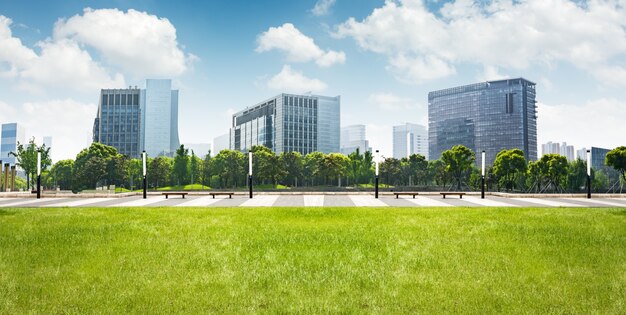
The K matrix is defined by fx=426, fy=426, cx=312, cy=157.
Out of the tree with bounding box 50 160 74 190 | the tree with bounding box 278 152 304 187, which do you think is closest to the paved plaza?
the tree with bounding box 278 152 304 187

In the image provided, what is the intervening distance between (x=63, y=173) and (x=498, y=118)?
16497 centimetres

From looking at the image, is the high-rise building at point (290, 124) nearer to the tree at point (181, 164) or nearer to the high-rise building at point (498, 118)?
the high-rise building at point (498, 118)

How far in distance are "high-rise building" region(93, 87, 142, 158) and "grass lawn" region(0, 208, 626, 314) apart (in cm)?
19102

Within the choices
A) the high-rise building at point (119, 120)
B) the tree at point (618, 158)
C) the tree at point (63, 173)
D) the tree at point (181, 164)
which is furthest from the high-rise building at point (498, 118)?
the tree at point (63, 173)

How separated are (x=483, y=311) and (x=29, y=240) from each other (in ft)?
31.7

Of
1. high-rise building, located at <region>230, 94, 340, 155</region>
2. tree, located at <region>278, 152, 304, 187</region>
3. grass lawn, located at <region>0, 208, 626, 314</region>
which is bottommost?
grass lawn, located at <region>0, 208, 626, 314</region>

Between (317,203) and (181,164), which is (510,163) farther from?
(181,164)

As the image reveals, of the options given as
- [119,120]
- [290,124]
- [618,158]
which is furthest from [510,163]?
[119,120]

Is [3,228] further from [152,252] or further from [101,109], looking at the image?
[101,109]

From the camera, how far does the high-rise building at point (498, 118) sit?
182 meters

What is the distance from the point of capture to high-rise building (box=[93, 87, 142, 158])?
18775 centimetres

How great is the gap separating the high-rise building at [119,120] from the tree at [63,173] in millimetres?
87180

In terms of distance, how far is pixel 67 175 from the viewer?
97125mm

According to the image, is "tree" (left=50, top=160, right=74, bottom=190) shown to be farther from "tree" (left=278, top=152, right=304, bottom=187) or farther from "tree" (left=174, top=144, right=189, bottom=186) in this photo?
"tree" (left=278, top=152, right=304, bottom=187)
